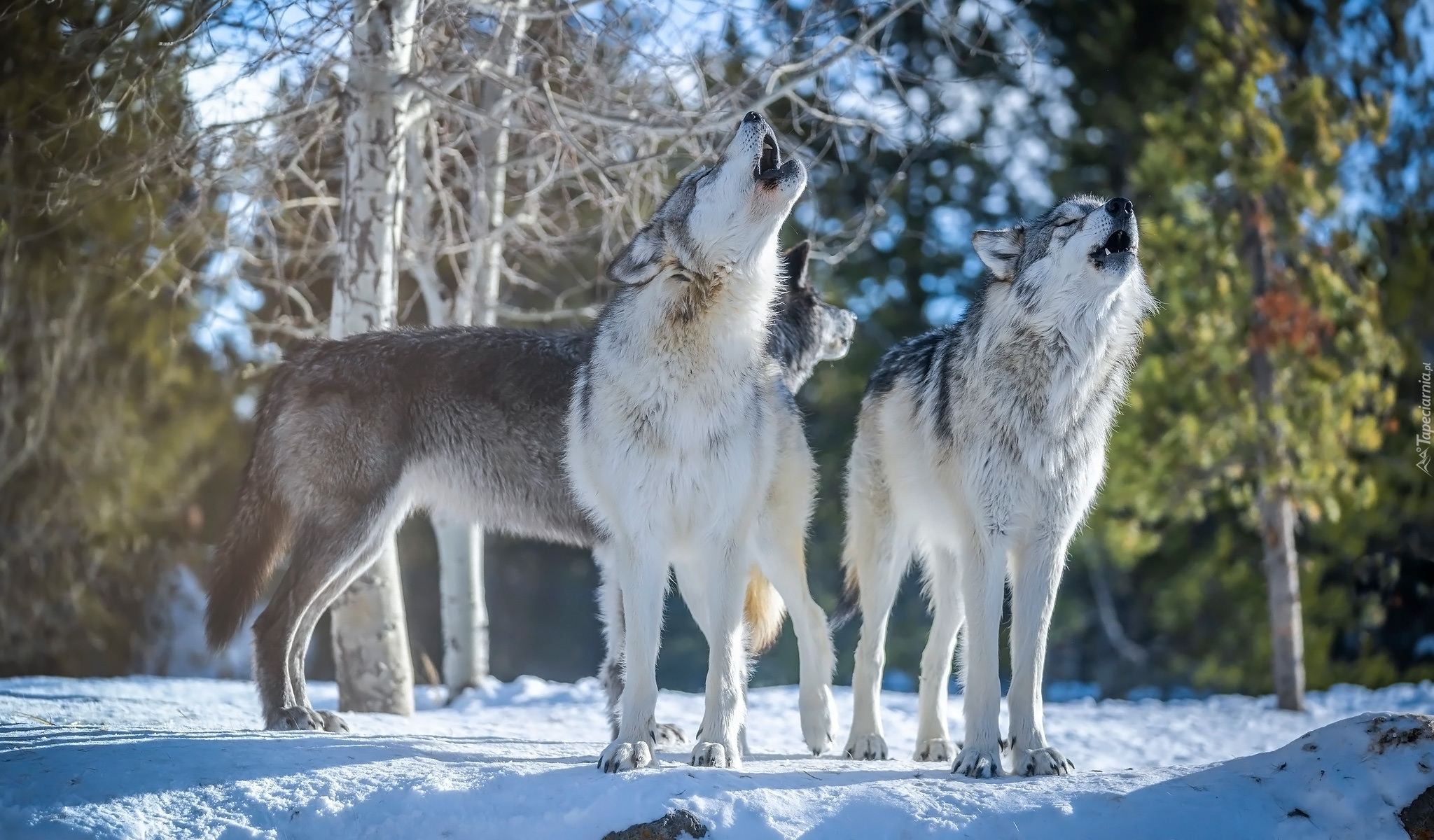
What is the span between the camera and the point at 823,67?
6777mm

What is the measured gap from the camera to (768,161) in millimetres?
4801

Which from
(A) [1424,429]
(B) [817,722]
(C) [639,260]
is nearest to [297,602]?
(C) [639,260]

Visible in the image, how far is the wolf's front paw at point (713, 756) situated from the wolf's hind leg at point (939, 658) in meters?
1.25

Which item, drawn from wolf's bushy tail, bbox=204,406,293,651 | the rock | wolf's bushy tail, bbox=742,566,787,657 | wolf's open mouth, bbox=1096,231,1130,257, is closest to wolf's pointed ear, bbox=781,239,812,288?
wolf's bushy tail, bbox=742,566,787,657

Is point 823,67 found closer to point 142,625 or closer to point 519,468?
point 519,468

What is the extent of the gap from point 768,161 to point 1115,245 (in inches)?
57.1

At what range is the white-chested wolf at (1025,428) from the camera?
441 centimetres

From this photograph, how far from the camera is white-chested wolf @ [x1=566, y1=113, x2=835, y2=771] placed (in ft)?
14.3

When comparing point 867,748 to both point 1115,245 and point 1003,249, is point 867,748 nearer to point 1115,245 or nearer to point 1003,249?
point 1003,249

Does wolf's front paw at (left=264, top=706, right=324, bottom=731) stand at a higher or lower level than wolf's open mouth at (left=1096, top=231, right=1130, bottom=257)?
lower

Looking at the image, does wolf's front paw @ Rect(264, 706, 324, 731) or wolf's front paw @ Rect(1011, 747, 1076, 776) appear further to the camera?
wolf's front paw @ Rect(264, 706, 324, 731)

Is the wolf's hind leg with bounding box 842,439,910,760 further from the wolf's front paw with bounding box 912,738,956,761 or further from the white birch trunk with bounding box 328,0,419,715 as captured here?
the white birch trunk with bounding box 328,0,419,715

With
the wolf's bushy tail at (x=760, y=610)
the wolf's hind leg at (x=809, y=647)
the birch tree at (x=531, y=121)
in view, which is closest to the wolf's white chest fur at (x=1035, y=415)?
the wolf's hind leg at (x=809, y=647)

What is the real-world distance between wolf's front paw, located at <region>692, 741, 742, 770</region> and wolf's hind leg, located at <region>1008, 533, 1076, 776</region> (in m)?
1.09
